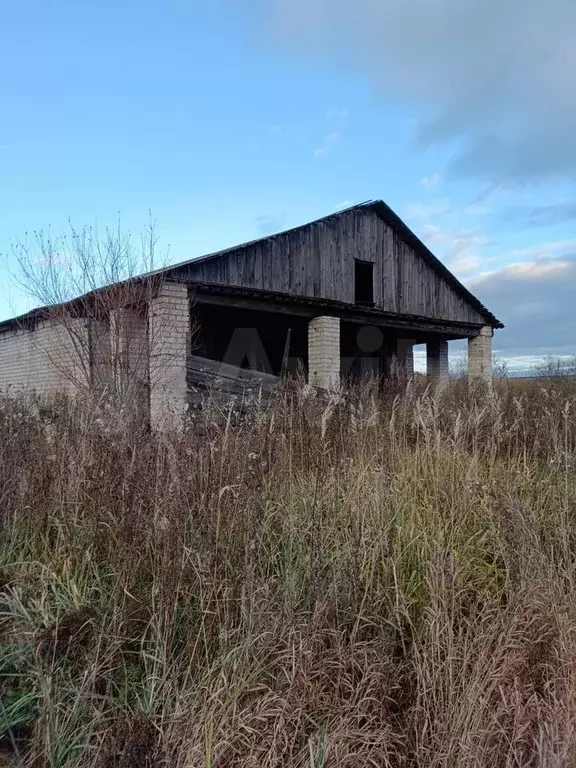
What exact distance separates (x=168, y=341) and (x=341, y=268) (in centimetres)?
533

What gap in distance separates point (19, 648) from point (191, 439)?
4.01ft

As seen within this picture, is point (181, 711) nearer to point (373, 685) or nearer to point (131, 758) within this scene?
point (131, 758)

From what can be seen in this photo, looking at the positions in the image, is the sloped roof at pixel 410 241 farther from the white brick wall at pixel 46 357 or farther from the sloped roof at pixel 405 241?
the white brick wall at pixel 46 357

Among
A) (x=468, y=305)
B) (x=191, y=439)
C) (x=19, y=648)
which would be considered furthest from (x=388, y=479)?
(x=468, y=305)

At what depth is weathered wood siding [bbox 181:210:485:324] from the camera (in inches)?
424

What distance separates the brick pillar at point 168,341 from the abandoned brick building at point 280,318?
2cm

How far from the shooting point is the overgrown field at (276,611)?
1.85 metres

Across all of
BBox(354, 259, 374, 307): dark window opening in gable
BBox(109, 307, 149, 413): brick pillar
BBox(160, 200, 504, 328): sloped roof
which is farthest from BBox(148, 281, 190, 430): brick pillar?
BBox(354, 259, 374, 307): dark window opening in gable

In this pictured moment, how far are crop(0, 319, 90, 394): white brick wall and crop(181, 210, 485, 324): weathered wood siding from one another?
2.28 metres

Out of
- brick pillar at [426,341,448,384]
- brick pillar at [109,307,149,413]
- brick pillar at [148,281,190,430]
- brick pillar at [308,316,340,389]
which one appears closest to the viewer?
brick pillar at [109,307,149,413]

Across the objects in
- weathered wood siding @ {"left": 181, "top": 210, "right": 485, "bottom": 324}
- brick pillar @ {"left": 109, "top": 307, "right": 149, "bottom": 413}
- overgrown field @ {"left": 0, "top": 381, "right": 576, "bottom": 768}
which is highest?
weathered wood siding @ {"left": 181, "top": 210, "right": 485, "bottom": 324}

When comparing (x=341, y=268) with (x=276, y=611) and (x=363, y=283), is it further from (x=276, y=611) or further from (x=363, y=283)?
(x=276, y=611)

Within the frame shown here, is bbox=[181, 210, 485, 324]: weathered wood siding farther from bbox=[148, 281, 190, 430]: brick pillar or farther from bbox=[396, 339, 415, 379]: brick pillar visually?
bbox=[396, 339, 415, 379]: brick pillar

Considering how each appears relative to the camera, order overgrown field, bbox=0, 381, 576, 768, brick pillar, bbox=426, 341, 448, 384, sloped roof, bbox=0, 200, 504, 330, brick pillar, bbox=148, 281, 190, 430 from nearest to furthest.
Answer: overgrown field, bbox=0, 381, 576, 768, brick pillar, bbox=148, 281, 190, 430, sloped roof, bbox=0, 200, 504, 330, brick pillar, bbox=426, 341, 448, 384
